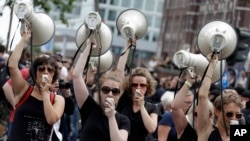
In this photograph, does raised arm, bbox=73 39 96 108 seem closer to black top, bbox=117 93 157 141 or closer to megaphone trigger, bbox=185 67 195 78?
megaphone trigger, bbox=185 67 195 78

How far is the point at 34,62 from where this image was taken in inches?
378

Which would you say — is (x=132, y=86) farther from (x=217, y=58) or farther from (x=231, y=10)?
(x=231, y=10)

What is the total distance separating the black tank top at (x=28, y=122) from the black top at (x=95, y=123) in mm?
475

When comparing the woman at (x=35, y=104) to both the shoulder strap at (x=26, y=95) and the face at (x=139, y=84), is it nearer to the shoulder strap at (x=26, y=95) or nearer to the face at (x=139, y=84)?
the shoulder strap at (x=26, y=95)

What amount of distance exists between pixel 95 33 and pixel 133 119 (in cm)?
111

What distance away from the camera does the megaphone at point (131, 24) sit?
11.0 metres

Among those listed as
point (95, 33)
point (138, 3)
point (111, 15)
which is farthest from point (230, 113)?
point (138, 3)

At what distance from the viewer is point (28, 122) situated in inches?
363

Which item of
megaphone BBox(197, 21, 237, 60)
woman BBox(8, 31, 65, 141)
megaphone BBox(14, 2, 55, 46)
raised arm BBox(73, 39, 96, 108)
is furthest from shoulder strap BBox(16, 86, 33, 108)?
megaphone BBox(197, 21, 237, 60)

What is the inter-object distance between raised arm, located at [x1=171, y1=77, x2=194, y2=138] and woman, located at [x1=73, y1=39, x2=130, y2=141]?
2.01ft

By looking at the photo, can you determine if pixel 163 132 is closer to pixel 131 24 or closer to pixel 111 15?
pixel 131 24

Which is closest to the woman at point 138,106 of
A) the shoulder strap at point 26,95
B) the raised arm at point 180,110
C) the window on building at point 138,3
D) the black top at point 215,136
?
the raised arm at point 180,110

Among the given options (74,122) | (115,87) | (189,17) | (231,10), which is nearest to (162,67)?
(74,122)

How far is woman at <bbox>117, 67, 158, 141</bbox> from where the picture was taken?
10.4 meters
